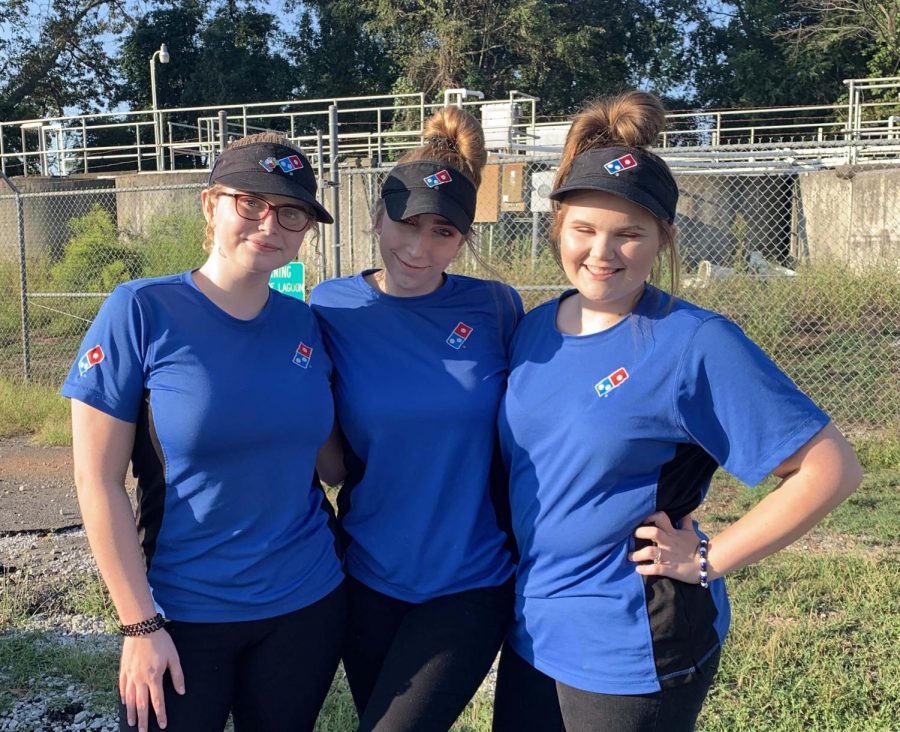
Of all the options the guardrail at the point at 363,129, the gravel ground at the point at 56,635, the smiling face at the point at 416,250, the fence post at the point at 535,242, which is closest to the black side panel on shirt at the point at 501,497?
the smiling face at the point at 416,250

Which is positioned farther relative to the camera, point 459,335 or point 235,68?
point 235,68

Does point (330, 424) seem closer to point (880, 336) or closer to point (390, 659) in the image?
point (390, 659)

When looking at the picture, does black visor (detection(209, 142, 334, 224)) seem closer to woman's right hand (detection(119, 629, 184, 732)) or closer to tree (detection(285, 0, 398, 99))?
woman's right hand (detection(119, 629, 184, 732))

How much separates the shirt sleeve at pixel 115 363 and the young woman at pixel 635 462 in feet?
2.93

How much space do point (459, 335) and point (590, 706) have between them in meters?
0.98

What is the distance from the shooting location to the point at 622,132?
2.12m

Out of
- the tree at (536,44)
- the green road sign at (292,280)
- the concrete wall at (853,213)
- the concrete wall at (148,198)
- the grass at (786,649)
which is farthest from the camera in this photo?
the tree at (536,44)

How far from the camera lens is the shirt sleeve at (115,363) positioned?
2010mm

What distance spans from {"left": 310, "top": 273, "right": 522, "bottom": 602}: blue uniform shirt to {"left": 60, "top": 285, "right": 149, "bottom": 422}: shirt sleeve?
20.9 inches

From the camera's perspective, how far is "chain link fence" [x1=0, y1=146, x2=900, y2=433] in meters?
9.84

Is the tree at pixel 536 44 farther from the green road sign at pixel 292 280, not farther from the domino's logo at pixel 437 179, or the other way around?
the domino's logo at pixel 437 179

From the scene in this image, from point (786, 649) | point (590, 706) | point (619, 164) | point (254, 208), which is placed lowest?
point (786, 649)

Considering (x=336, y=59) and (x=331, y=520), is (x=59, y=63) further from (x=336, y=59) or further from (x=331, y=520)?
(x=331, y=520)

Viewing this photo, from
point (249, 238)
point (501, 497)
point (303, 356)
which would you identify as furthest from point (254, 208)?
point (501, 497)
